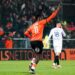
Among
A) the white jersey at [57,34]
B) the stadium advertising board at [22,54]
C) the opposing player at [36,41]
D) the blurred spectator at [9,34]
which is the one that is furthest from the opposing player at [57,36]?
the blurred spectator at [9,34]

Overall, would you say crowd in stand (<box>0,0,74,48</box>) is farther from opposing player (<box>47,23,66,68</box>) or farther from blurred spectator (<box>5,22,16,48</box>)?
opposing player (<box>47,23,66,68</box>)

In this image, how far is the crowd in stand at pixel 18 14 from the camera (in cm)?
2853

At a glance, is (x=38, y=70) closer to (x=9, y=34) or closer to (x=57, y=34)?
(x=57, y=34)

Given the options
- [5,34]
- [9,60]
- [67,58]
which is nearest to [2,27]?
[5,34]

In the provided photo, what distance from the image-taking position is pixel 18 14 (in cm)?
2997

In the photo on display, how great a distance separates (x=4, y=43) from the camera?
26953mm

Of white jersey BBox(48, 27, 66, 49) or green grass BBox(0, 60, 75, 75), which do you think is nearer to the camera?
green grass BBox(0, 60, 75, 75)

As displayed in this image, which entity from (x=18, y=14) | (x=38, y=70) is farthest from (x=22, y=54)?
(x=38, y=70)

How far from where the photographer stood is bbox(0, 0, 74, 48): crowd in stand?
28.5 m

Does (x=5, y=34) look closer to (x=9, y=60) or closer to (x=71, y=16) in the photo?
(x=9, y=60)

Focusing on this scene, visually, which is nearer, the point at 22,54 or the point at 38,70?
the point at 38,70

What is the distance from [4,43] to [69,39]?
13.4ft

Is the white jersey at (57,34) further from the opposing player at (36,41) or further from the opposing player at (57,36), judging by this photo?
the opposing player at (36,41)

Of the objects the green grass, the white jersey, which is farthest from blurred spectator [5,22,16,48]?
the white jersey
